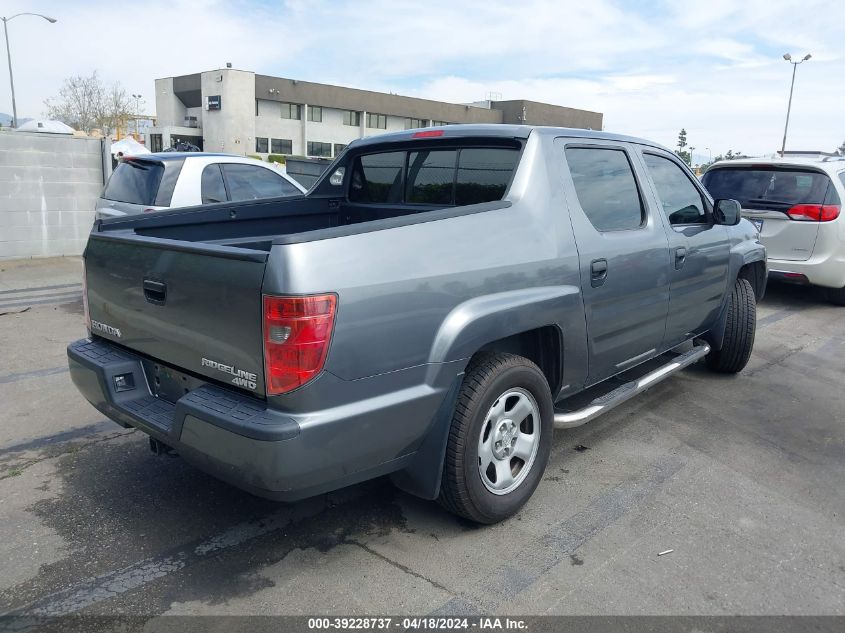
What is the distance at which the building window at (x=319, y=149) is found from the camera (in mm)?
64250

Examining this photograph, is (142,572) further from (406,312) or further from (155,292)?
(406,312)

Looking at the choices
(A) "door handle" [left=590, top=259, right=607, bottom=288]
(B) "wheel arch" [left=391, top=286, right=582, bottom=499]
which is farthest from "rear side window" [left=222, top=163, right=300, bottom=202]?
(B) "wheel arch" [left=391, top=286, right=582, bottom=499]

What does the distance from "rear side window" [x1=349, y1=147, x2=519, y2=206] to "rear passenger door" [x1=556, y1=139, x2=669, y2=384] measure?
14.1 inches

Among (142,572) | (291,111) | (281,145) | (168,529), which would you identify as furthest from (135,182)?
(291,111)

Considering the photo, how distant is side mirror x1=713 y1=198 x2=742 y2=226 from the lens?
16.4 ft

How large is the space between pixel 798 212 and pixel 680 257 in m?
5.03

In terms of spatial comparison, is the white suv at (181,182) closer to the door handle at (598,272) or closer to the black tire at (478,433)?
the door handle at (598,272)

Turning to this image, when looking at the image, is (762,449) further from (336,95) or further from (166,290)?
(336,95)

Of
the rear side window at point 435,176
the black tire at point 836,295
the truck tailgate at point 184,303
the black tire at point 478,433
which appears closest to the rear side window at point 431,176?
the rear side window at point 435,176

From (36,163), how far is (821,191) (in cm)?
1133

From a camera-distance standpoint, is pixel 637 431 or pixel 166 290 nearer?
pixel 166 290

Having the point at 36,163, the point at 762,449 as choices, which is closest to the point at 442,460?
the point at 762,449

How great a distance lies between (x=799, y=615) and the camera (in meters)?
2.77

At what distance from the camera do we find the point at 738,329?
5641mm
